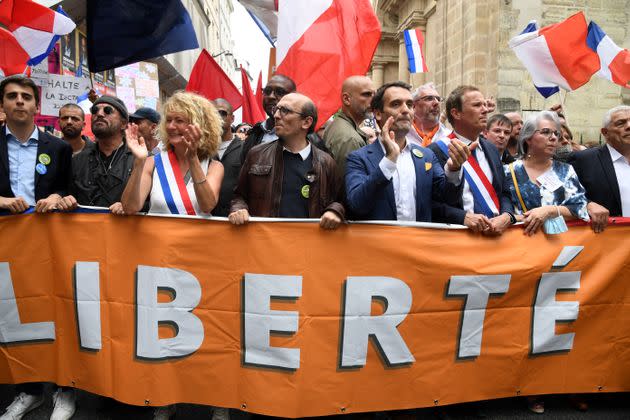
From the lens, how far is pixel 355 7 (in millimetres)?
5156

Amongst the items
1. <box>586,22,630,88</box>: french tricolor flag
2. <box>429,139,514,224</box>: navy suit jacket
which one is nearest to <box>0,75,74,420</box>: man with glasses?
<box>429,139,514,224</box>: navy suit jacket

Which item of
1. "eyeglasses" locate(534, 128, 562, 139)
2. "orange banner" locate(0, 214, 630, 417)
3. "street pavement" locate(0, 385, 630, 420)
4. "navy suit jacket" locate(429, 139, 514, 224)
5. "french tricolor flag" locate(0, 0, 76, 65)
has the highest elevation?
"french tricolor flag" locate(0, 0, 76, 65)

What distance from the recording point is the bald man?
13.5 feet

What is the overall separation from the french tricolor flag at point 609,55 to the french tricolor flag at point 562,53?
1.25ft

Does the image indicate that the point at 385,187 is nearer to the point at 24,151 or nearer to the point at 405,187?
the point at 405,187

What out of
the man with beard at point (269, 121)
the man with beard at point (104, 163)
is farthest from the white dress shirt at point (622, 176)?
the man with beard at point (104, 163)

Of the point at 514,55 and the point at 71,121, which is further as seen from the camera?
the point at 514,55

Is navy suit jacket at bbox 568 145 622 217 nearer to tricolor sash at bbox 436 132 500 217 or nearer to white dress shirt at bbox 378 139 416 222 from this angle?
tricolor sash at bbox 436 132 500 217

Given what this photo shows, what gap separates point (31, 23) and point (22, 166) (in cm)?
278

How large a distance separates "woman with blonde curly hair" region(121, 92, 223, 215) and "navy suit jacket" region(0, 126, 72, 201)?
735mm

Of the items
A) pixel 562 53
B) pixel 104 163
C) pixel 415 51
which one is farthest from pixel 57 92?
pixel 415 51

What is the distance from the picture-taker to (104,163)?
4.03m

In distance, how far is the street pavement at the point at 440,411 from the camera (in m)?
3.63

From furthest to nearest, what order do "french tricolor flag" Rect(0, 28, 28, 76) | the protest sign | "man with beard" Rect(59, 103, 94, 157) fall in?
the protest sign
"french tricolor flag" Rect(0, 28, 28, 76)
"man with beard" Rect(59, 103, 94, 157)
